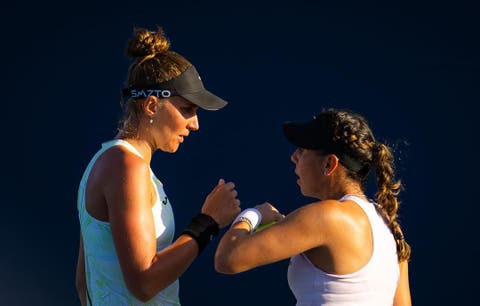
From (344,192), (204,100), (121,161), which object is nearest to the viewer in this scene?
(121,161)

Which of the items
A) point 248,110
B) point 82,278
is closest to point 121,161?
point 82,278

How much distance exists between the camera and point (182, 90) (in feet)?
6.73

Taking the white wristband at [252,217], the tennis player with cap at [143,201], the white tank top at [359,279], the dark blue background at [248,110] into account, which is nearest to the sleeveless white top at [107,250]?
the tennis player with cap at [143,201]

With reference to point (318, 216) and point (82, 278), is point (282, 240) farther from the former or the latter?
point (82, 278)

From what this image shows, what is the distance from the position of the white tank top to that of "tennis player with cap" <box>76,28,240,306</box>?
0.31 meters

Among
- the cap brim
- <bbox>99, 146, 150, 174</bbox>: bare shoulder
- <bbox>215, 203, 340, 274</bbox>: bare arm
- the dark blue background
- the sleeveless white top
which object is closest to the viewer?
<bbox>215, 203, 340, 274</bbox>: bare arm

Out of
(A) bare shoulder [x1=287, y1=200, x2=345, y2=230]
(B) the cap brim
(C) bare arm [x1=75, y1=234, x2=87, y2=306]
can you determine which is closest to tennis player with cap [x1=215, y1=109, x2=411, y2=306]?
(A) bare shoulder [x1=287, y1=200, x2=345, y2=230]

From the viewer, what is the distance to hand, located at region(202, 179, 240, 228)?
2021 mm

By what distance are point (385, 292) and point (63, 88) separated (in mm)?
2630

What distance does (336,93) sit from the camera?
3648 millimetres

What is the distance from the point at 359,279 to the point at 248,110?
81.2 inches

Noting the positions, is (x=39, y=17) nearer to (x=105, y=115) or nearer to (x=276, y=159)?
(x=105, y=115)

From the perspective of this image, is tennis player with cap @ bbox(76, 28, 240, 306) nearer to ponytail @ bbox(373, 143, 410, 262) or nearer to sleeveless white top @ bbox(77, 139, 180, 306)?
sleeveless white top @ bbox(77, 139, 180, 306)

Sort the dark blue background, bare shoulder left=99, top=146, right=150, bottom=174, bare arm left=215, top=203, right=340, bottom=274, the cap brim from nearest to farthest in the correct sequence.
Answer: bare arm left=215, top=203, right=340, bottom=274, bare shoulder left=99, top=146, right=150, bottom=174, the cap brim, the dark blue background
